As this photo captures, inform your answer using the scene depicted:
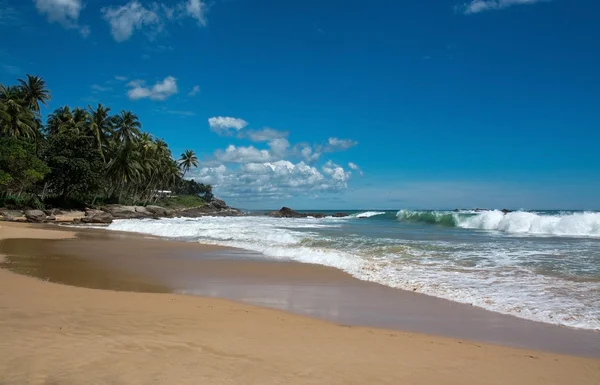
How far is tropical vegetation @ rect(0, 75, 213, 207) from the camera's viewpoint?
35938 mm

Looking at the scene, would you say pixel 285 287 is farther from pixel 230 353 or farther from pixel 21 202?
pixel 21 202

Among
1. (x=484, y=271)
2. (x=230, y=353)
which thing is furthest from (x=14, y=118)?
(x=230, y=353)

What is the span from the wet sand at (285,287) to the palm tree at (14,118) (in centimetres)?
3110

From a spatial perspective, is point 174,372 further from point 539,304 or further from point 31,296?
point 539,304

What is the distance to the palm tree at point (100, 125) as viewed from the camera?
50531 mm

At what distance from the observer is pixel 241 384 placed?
3.58m

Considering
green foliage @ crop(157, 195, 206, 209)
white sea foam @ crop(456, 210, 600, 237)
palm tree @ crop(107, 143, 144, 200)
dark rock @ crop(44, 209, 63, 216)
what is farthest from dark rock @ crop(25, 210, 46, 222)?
white sea foam @ crop(456, 210, 600, 237)

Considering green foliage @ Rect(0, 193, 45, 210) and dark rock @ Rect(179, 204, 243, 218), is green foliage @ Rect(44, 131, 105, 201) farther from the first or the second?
dark rock @ Rect(179, 204, 243, 218)

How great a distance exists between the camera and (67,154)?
44.0 metres

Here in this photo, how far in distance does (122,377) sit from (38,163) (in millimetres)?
39001

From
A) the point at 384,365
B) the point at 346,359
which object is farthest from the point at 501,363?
the point at 346,359

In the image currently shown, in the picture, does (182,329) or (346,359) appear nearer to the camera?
(346,359)

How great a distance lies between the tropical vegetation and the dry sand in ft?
107

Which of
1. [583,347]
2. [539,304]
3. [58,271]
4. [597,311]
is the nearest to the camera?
[583,347]
